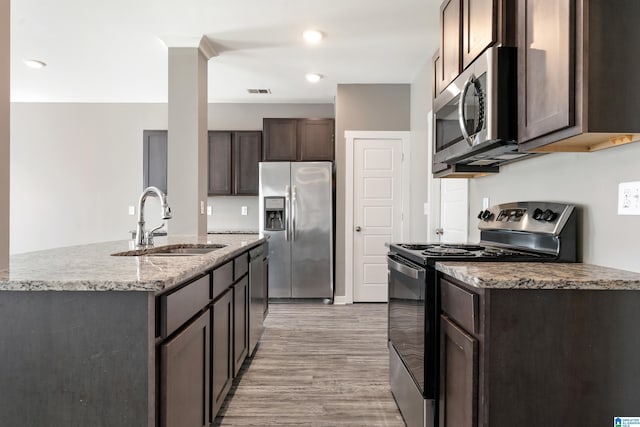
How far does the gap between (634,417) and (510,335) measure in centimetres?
43

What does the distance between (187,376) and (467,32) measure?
194cm

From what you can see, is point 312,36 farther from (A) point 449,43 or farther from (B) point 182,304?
→ (B) point 182,304

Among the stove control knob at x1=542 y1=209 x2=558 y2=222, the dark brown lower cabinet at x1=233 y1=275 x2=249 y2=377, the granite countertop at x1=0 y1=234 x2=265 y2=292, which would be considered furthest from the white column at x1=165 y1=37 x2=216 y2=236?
the stove control knob at x1=542 y1=209 x2=558 y2=222

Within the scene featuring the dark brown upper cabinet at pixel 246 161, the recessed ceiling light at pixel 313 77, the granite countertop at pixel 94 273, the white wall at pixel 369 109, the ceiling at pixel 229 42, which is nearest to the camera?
the granite countertop at pixel 94 273

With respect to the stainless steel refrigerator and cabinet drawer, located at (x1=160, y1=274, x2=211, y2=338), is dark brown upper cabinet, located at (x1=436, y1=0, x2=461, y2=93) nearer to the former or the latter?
cabinet drawer, located at (x1=160, y1=274, x2=211, y2=338)

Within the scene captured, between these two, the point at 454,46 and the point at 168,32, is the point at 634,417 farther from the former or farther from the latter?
the point at 168,32

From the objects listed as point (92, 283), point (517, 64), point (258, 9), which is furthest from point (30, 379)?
point (258, 9)

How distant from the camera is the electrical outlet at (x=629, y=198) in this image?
1.39 metres

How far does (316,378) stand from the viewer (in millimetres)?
2740

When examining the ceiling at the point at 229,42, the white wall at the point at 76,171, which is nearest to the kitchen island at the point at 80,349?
the ceiling at the point at 229,42

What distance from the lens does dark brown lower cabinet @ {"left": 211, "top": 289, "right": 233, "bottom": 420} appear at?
1911 mm

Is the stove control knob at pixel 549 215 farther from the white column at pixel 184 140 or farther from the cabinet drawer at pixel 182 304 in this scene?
the white column at pixel 184 140

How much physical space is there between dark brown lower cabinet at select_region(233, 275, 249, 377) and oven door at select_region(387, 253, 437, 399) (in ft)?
2.94

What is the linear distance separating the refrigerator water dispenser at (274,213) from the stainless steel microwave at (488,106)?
314cm
